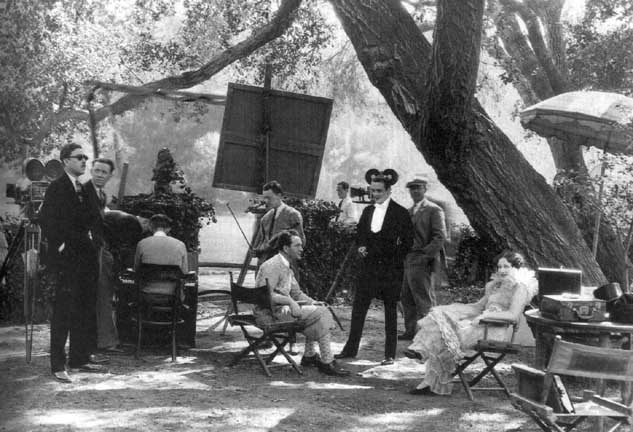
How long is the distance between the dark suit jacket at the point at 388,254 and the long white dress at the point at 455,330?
1.27 meters

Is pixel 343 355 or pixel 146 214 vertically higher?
pixel 146 214

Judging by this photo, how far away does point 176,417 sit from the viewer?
653 centimetres

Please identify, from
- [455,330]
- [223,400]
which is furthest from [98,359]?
[455,330]

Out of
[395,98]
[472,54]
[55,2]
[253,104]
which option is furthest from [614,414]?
[55,2]

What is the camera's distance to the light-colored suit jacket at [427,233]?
35.2 ft

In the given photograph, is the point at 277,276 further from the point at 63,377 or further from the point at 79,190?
the point at 63,377

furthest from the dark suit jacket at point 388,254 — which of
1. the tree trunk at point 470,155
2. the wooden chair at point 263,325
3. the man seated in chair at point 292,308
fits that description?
the wooden chair at point 263,325

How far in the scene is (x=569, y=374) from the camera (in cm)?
534

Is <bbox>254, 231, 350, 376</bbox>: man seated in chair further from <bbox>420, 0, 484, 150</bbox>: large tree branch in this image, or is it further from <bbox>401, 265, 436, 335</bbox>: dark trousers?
<bbox>401, 265, 436, 335</bbox>: dark trousers

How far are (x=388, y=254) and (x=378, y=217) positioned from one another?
431 millimetres

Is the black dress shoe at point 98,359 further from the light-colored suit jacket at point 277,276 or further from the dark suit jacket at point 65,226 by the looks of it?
the light-colored suit jacket at point 277,276

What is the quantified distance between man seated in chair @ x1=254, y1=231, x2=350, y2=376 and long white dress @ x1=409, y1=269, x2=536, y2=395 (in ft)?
3.33

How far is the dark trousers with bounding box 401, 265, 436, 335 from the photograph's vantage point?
35.1 feet

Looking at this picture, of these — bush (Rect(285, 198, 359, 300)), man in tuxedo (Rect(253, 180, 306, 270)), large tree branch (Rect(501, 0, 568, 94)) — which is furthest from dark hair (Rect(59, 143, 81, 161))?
large tree branch (Rect(501, 0, 568, 94))
